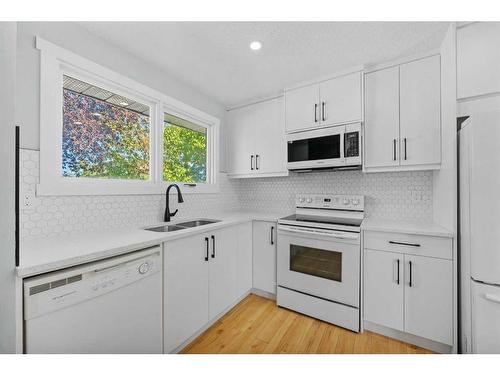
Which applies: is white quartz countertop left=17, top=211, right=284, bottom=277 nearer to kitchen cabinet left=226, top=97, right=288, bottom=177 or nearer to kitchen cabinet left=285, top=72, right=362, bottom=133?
kitchen cabinet left=226, top=97, right=288, bottom=177

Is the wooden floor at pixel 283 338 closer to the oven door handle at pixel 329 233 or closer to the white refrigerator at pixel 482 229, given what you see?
the white refrigerator at pixel 482 229

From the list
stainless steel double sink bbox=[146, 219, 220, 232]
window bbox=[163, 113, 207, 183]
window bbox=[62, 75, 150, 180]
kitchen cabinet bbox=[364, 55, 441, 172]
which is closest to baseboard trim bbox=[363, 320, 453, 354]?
kitchen cabinet bbox=[364, 55, 441, 172]

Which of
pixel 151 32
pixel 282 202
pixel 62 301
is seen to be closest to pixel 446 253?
pixel 282 202

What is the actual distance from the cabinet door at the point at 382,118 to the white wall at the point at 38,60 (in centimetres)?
209

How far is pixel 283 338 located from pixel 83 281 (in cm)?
154

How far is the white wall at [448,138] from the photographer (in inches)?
61.3

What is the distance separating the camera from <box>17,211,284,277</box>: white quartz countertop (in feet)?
3.17

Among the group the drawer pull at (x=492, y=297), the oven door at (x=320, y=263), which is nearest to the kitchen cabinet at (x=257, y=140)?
the oven door at (x=320, y=263)

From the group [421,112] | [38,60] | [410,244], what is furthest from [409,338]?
[38,60]

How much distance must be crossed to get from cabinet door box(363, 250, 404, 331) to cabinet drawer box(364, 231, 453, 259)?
0.18ft

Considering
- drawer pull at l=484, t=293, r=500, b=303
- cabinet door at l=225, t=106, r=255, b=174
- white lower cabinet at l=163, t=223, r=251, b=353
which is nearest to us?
drawer pull at l=484, t=293, r=500, b=303

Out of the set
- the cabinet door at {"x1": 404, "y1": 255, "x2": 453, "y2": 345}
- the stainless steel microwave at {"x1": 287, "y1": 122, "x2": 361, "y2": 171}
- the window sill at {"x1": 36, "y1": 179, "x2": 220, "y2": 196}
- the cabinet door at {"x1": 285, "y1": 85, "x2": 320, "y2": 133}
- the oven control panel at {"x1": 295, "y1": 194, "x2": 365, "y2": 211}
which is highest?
the cabinet door at {"x1": 285, "y1": 85, "x2": 320, "y2": 133}

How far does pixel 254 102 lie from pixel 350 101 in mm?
1210

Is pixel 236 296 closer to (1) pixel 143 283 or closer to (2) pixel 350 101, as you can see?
(1) pixel 143 283
